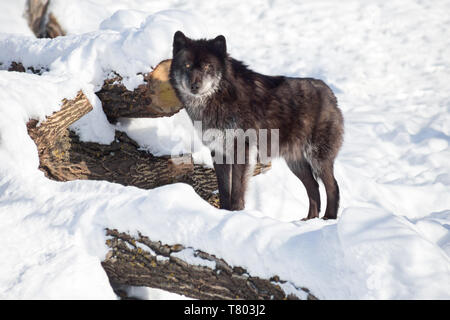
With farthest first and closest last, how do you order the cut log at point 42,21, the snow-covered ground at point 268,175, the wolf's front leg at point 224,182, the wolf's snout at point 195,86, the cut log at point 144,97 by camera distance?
1. the cut log at point 42,21
2. the cut log at point 144,97
3. the wolf's front leg at point 224,182
4. the wolf's snout at point 195,86
5. the snow-covered ground at point 268,175

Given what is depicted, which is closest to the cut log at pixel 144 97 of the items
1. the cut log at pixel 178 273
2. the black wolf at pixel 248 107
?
the black wolf at pixel 248 107

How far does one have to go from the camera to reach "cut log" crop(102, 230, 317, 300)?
2240 millimetres

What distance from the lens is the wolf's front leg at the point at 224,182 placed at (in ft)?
14.6

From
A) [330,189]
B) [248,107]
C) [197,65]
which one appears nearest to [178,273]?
[248,107]

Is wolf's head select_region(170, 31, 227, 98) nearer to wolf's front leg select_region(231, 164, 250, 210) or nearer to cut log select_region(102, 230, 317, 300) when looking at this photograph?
wolf's front leg select_region(231, 164, 250, 210)

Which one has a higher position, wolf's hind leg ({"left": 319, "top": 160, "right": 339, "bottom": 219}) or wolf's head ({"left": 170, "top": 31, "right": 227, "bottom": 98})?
wolf's head ({"left": 170, "top": 31, "right": 227, "bottom": 98})

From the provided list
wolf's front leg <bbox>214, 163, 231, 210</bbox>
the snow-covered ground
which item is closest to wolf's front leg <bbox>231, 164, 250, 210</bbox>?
wolf's front leg <bbox>214, 163, 231, 210</bbox>

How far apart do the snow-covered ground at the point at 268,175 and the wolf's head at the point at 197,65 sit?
499mm

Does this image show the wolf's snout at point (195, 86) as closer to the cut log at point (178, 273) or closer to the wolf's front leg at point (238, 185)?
the wolf's front leg at point (238, 185)

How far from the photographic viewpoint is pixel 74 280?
219cm

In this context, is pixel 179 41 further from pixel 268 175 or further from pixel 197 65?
pixel 268 175
